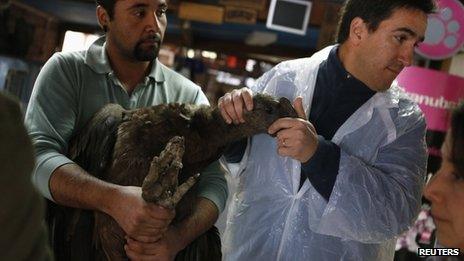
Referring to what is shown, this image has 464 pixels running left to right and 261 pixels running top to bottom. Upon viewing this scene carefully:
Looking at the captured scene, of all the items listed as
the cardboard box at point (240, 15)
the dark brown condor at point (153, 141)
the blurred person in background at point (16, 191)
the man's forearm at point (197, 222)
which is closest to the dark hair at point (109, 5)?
the dark brown condor at point (153, 141)

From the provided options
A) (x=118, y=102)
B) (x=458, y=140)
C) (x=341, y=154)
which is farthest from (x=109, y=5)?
(x=458, y=140)

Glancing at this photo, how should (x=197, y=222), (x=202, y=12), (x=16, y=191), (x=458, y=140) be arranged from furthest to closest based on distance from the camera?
(x=202, y=12), (x=197, y=222), (x=458, y=140), (x=16, y=191)

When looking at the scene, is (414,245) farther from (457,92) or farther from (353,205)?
(353,205)

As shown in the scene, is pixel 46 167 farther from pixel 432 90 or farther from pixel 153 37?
pixel 432 90

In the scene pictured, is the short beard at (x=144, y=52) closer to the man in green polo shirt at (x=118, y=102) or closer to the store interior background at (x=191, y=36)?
the man in green polo shirt at (x=118, y=102)

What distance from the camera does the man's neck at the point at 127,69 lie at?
179 centimetres

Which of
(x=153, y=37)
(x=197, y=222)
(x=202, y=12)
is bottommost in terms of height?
(x=197, y=222)

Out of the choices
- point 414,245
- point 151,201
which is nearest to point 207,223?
point 151,201

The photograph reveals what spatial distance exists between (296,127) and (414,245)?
6.00ft

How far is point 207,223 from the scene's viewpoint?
5.23 feet

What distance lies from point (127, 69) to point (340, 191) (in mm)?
792

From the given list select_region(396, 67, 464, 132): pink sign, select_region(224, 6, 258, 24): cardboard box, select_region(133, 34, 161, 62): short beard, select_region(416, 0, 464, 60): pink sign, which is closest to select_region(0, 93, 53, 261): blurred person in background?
select_region(133, 34, 161, 62): short beard

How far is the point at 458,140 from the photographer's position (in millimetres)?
1204

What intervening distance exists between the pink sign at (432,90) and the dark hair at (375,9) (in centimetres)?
119
